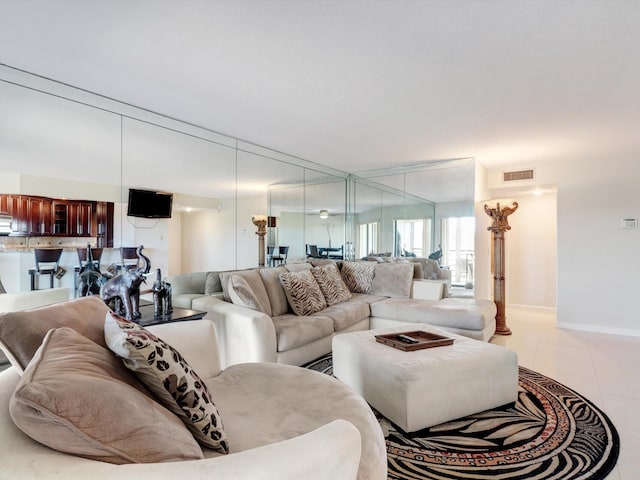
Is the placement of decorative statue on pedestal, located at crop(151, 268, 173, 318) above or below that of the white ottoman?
above

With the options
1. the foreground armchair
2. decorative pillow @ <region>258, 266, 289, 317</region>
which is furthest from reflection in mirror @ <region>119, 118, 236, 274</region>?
the foreground armchair

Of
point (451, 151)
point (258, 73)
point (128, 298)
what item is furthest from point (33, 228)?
point (451, 151)

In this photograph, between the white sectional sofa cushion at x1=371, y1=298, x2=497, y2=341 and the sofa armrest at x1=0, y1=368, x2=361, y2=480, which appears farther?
the white sectional sofa cushion at x1=371, y1=298, x2=497, y2=341

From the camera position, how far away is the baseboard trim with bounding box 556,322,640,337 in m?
4.35

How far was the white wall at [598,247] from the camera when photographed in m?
4.36

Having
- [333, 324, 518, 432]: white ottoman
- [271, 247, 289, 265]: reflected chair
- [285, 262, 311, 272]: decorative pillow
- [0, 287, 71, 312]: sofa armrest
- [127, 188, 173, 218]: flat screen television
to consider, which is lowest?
[333, 324, 518, 432]: white ottoman

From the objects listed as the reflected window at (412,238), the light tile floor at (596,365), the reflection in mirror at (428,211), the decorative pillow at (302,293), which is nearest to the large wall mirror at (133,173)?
the decorative pillow at (302,293)

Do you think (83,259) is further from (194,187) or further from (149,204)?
(194,187)

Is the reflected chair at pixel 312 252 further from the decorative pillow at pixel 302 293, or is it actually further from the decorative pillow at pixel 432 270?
the decorative pillow at pixel 432 270

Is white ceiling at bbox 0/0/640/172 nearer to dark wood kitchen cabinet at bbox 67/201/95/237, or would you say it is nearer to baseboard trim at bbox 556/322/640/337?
dark wood kitchen cabinet at bbox 67/201/95/237

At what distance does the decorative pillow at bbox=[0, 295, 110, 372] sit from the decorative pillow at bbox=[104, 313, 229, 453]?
0.71ft

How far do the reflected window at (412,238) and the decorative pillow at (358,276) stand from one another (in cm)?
88

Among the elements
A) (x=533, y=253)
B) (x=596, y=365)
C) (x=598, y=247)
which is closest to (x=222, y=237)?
(x=596, y=365)

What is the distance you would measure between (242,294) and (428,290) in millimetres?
2547
